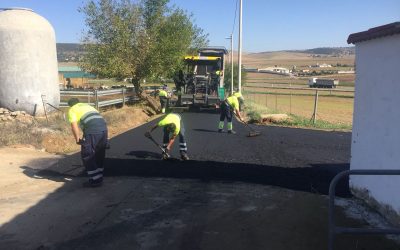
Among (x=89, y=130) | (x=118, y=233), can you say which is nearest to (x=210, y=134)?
(x=89, y=130)

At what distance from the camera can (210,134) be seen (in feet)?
44.8

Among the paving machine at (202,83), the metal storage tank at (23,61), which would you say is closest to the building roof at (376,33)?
the metal storage tank at (23,61)

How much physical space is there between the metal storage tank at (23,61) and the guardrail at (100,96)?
2.04m

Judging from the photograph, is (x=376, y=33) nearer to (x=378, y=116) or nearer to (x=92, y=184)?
(x=378, y=116)

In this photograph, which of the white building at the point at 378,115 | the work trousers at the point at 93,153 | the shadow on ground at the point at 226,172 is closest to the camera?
the white building at the point at 378,115

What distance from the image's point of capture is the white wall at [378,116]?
5.53 m

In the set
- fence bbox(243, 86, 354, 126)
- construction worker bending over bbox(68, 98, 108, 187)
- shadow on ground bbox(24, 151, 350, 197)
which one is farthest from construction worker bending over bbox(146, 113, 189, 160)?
fence bbox(243, 86, 354, 126)

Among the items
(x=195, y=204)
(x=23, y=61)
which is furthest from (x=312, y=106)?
(x=195, y=204)

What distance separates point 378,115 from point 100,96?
54.8 feet

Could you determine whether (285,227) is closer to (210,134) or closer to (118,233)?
(118,233)

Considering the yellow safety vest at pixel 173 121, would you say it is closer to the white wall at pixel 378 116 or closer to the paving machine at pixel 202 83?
the white wall at pixel 378 116

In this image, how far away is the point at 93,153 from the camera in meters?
7.51

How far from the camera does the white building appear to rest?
217 inches

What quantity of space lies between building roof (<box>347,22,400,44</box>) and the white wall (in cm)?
10
